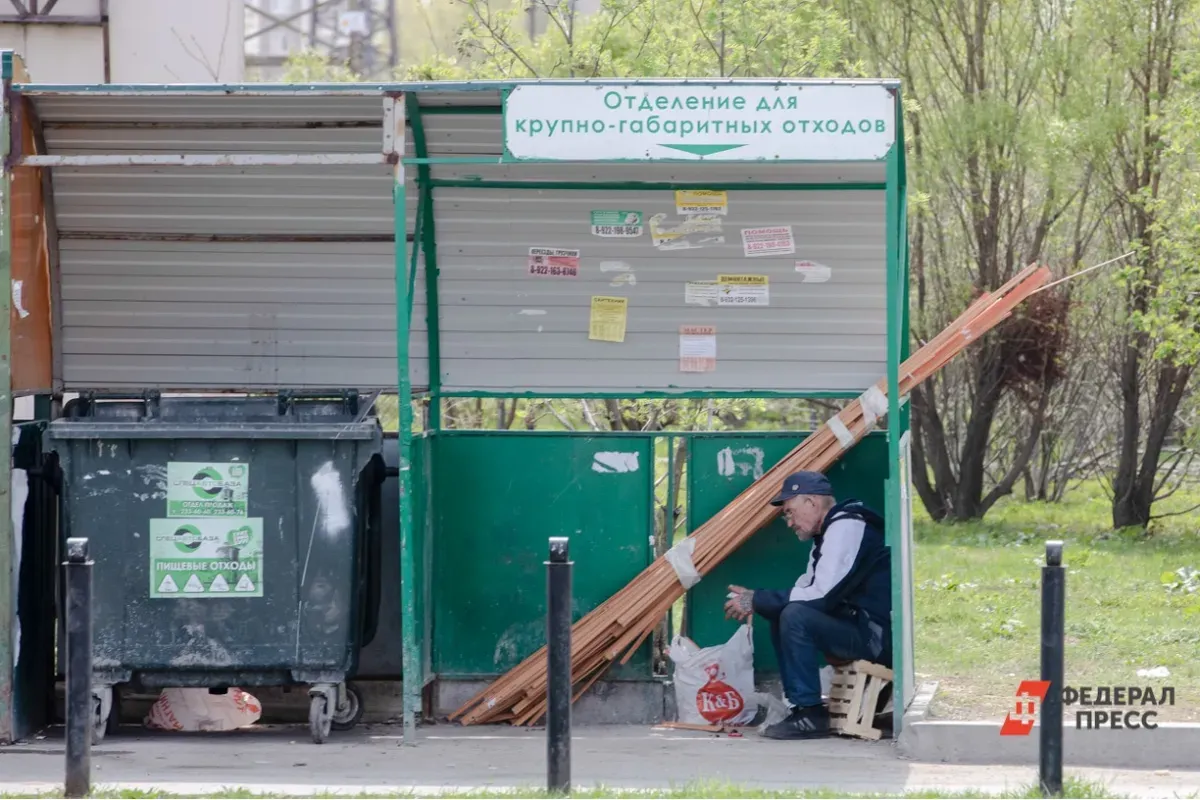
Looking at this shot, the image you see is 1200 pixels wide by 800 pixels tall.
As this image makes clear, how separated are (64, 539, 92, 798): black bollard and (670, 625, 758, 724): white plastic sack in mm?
2849

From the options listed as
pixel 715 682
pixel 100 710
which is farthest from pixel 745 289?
pixel 100 710

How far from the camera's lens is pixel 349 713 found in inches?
286

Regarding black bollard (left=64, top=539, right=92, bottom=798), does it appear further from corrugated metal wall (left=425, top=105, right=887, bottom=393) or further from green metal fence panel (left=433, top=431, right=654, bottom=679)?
corrugated metal wall (left=425, top=105, right=887, bottom=393)

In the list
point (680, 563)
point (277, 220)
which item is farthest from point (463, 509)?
point (277, 220)

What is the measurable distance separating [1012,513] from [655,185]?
45.4 feet

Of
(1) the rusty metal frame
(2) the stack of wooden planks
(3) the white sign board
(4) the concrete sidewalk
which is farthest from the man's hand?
(1) the rusty metal frame

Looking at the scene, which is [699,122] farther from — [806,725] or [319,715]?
[319,715]

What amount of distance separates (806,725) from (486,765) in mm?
1477

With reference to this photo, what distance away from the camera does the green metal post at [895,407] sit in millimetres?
6629

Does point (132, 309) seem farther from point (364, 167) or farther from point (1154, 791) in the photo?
point (1154, 791)

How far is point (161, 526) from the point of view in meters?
6.79

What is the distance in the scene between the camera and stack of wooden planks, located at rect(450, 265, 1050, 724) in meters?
7.32

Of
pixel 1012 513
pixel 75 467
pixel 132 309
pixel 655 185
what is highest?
pixel 655 185

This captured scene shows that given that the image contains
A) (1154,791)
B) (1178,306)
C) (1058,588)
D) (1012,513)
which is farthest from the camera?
(1012,513)
